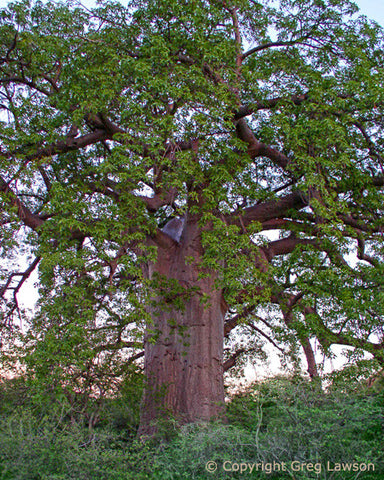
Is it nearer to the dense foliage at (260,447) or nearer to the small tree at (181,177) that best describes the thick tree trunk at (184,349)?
the small tree at (181,177)

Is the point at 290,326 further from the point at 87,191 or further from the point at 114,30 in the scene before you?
the point at 114,30

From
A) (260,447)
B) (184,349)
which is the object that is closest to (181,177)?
(184,349)

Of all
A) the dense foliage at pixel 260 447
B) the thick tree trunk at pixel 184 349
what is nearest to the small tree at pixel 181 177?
the thick tree trunk at pixel 184 349

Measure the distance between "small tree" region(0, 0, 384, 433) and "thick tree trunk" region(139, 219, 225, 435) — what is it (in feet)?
0.08

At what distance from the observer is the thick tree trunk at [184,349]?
23.2 ft

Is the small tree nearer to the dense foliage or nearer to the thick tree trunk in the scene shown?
the thick tree trunk

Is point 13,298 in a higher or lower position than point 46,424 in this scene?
higher

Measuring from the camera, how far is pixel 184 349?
7.52 metres

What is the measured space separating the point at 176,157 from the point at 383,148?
12.7 ft

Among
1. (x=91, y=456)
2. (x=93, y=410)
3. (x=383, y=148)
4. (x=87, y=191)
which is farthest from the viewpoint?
(x=383, y=148)

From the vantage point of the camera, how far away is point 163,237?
322 inches

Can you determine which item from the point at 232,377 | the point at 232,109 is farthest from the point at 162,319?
the point at 232,377

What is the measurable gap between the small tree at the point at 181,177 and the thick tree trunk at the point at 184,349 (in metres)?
0.02

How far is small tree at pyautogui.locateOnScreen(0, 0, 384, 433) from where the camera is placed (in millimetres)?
6535
